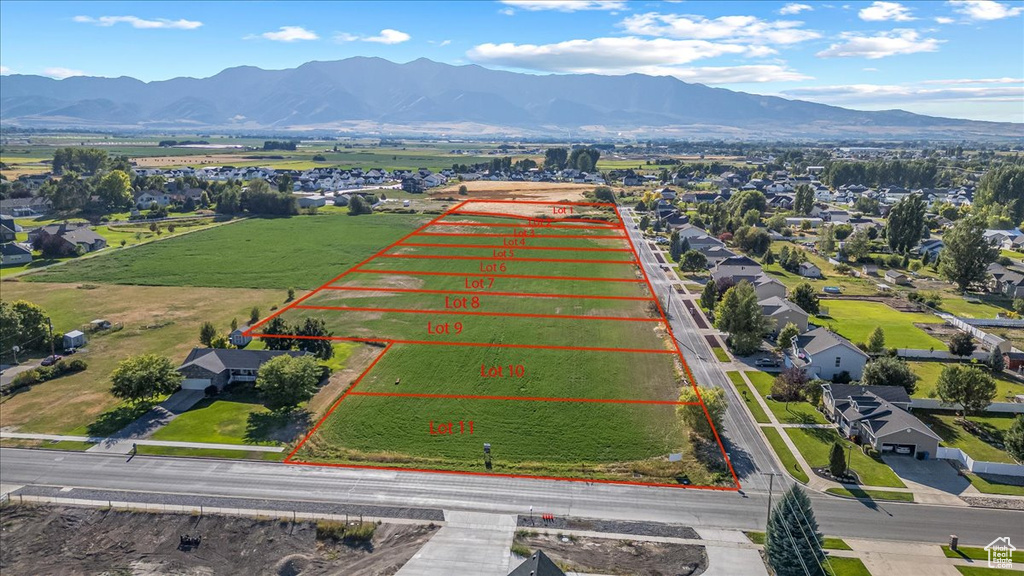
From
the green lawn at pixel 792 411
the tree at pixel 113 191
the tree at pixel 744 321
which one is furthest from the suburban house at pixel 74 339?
the tree at pixel 113 191

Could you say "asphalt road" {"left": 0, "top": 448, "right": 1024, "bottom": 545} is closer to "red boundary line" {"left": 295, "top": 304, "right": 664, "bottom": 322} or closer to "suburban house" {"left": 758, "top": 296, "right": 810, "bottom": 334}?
"suburban house" {"left": 758, "top": 296, "right": 810, "bottom": 334}

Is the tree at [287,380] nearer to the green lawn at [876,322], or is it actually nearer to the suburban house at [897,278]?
the green lawn at [876,322]

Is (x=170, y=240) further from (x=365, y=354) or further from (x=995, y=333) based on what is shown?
(x=995, y=333)

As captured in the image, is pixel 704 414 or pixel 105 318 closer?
pixel 704 414

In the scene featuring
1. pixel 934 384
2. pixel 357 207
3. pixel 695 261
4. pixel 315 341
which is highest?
pixel 357 207

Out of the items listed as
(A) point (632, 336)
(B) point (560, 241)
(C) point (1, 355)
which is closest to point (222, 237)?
(C) point (1, 355)

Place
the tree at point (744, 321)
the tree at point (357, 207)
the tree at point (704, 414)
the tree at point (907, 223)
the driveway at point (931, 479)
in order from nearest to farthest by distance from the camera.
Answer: the driveway at point (931, 479) → the tree at point (704, 414) → the tree at point (744, 321) → the tree at point (907, 223) → the tree at point (357, 207)

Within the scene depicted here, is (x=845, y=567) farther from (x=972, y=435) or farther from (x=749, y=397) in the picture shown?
(x=972, y=435)

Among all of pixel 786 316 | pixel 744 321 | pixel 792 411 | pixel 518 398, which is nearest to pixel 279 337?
pixel 518 398
